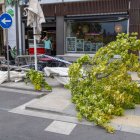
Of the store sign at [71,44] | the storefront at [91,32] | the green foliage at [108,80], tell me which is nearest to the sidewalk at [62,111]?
the green foliage at [108,80]

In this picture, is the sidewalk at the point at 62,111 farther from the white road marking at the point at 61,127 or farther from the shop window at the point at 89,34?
the shop window at the point at 89,34

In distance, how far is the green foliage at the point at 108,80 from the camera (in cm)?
650

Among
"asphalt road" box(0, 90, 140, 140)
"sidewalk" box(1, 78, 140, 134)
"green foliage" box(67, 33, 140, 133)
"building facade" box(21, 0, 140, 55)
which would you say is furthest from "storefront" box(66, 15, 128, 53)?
"asphalt road" box(0, 90, 140, 140)

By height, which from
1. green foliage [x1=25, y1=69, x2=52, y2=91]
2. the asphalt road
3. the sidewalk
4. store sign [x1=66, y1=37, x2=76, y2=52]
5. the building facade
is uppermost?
the building facade

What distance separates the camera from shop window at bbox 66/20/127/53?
15558 millimetres

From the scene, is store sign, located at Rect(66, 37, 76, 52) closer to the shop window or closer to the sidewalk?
the shop window

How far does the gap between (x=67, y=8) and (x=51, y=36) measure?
2.51 metres

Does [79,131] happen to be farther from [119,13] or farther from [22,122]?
[119,13]

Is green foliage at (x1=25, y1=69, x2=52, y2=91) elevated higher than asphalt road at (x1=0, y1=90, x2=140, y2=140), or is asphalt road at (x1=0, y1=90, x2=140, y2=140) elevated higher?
green foliage at (x1=25, y1=69, x2=52, y2=91)

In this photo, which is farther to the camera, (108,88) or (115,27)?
(115,27)

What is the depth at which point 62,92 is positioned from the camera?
8.47m

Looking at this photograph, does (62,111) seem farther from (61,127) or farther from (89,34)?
(89,34)

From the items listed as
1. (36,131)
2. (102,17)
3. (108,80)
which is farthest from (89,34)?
(36,131)

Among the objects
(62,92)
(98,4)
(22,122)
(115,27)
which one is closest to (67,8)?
(98,4)
